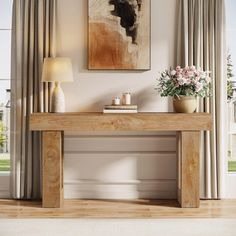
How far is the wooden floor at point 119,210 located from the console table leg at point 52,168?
0.10 m

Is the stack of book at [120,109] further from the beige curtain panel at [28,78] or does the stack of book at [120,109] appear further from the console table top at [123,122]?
the beige curtain panel at [28,78]

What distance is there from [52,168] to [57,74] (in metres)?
0.86

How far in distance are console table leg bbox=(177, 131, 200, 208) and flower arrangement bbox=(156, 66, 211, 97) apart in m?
0.40

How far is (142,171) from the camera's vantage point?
195 inches

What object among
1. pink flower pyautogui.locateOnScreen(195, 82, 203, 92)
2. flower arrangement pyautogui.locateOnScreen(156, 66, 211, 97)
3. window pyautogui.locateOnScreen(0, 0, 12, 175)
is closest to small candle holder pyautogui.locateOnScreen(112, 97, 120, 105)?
flower arrangement pyautogui.locateOnScreen(156, 66, 211, 97)

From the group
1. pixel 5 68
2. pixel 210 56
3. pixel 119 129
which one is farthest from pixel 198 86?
pixel 5 68

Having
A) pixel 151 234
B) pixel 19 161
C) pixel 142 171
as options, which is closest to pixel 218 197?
pixel 142 171

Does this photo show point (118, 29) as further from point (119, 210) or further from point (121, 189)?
point (119, 210)

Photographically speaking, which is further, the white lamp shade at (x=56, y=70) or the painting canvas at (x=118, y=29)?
the painting canvas at (x=118, y=29)

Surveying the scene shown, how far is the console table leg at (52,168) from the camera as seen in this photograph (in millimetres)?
4441

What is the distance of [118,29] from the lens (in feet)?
16.0

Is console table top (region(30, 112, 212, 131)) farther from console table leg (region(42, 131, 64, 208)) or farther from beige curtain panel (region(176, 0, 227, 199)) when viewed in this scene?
beige curtain panel (region(176, 0, 227, 199))

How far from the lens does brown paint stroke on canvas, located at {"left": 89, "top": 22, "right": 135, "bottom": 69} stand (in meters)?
4.88

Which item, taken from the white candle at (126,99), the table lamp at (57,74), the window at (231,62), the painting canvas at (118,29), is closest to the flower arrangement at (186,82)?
the white candle at (126,99)
